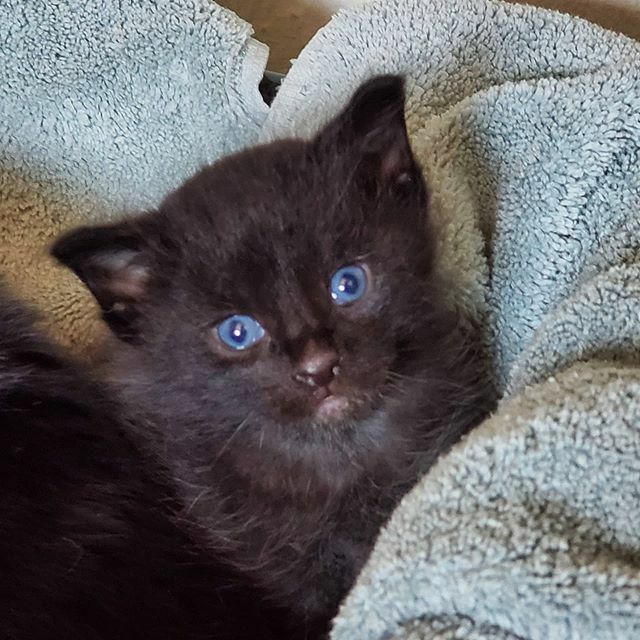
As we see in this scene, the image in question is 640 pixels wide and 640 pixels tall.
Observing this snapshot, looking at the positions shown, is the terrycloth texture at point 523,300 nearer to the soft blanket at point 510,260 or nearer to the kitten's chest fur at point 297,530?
the soft blanket at point 510,260

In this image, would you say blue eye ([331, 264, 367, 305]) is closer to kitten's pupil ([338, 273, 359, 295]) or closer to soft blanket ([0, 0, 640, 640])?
kitten's pupil ([338, 273, 359, 295])

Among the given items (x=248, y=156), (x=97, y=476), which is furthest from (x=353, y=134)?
(x=97, y=476)

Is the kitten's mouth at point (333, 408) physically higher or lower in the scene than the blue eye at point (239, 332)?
lower

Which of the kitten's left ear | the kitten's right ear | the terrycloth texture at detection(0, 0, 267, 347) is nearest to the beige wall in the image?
the terrycloth texture at detection(0, 0, 267, 347)

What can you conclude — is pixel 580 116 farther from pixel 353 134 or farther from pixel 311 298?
pixel 311 298

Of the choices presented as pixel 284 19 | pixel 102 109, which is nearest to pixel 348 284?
pixel 102 109

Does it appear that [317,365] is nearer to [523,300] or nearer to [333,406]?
[333,406]

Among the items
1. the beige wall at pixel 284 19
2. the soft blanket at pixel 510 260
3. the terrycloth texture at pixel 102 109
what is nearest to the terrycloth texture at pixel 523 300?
the soft blanket at pixel 510 260

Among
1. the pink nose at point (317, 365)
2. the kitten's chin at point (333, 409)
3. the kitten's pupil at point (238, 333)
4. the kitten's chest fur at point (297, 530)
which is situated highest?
the kitten's pupil at point (238, 333)
